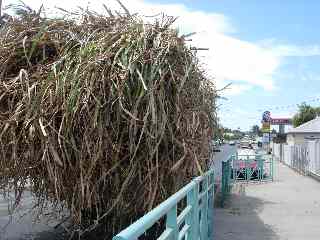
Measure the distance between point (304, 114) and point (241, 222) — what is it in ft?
290

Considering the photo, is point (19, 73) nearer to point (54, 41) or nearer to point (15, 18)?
point (54, 41)

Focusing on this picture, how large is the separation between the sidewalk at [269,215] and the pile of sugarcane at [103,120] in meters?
4.26

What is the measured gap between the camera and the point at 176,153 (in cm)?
647

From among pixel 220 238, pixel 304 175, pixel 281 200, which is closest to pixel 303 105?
pixel 304 175

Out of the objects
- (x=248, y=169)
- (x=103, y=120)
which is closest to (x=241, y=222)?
(x=103, y=120)

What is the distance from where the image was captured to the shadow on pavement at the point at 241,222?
10591mm

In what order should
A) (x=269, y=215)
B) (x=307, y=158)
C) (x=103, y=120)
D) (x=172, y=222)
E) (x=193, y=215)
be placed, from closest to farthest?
Answer: 1. (x=172, y=222)
2. (x=193, y=215)
3. (x=103, y=120)
4. (x=269, y=215)
5. (x=307, y=158)

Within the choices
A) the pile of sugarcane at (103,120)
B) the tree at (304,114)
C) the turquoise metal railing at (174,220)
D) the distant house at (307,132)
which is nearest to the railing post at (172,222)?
the turquoise metal railing at (174,220)

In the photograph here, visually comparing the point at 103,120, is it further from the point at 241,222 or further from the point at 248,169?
→ the point at 248,169

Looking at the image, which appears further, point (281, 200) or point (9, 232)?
point (281, 200)

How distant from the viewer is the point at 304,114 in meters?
97.8

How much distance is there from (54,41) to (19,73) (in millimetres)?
596

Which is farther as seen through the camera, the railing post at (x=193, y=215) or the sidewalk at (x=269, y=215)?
the sidewalk at (x=269, y=215)

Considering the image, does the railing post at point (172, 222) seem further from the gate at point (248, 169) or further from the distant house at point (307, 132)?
the distant house at point (307, 132)
